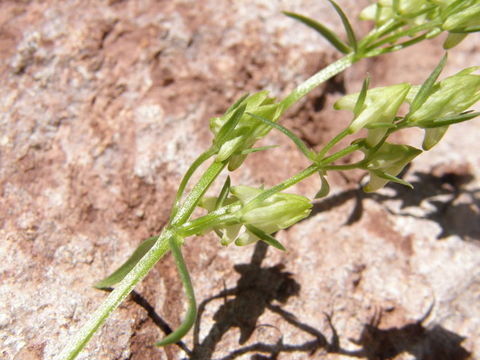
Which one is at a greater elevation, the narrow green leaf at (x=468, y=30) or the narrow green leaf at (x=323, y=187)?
the narrow green leaf at (x=468, y=30)

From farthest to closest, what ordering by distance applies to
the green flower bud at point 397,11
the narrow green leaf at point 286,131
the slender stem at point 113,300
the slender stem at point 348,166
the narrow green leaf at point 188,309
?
the green flower bud at point 397,11
the slender stem at point 348,166
the narrow green leaf at point 286,131
the slender stem at point 113,300
the narrow green leaf at point 188,309

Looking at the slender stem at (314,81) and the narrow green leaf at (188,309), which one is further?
the slender stem at (314,81)

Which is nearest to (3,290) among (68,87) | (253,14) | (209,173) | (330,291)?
(209,173)

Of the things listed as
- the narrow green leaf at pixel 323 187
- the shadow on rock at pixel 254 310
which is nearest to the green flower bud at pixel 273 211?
the narrow green leaf at pixel 323 187

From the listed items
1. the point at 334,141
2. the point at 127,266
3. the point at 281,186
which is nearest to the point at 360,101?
the point at 334,141

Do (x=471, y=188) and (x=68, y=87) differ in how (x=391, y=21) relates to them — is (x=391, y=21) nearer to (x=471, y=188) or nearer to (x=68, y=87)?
(x=471, y=188)

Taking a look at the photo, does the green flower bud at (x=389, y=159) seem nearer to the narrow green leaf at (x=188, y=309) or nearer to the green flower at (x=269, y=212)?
the green flower at (x=269, y=212)

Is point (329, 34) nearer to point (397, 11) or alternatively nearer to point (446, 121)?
point (397, 11)
